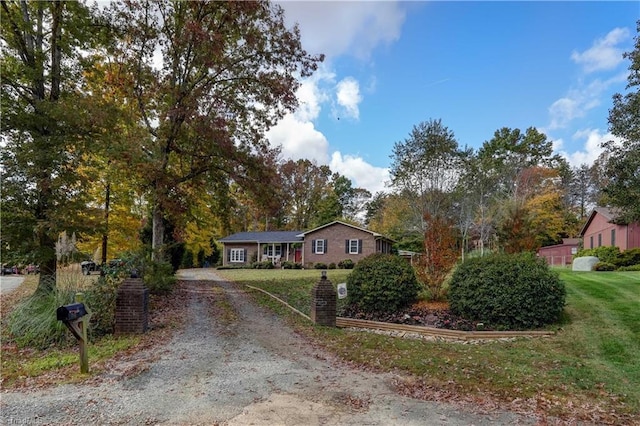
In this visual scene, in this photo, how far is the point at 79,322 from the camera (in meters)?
5.58

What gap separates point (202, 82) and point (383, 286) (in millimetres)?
11169

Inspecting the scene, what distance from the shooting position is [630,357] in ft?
21.6

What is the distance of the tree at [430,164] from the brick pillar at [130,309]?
21.2 metres

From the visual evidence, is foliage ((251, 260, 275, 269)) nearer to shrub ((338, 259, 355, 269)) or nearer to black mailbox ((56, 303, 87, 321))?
shrub ((338, 259, 355, 269))

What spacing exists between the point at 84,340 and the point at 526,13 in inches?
492

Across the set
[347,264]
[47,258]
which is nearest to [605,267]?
[347,264]

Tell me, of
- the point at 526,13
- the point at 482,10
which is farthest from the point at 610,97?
the point at 482,10

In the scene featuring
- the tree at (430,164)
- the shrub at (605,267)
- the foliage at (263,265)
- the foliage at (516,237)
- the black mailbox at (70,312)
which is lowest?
the foliage at (263,265)

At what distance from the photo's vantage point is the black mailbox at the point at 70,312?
17.2 feet

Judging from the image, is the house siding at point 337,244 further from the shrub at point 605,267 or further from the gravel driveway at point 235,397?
the gravel driveway at point 235,397

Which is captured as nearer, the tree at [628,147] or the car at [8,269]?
the tree at [628,147]

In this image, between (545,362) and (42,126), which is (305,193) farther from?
(545,362)

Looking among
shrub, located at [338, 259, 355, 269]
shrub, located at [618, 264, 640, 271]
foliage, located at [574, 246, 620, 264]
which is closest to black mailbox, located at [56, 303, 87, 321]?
shrub, located at [618, 264, 640, 271]

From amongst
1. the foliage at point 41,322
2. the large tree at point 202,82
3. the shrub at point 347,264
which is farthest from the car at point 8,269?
the shrub at point 347,264
